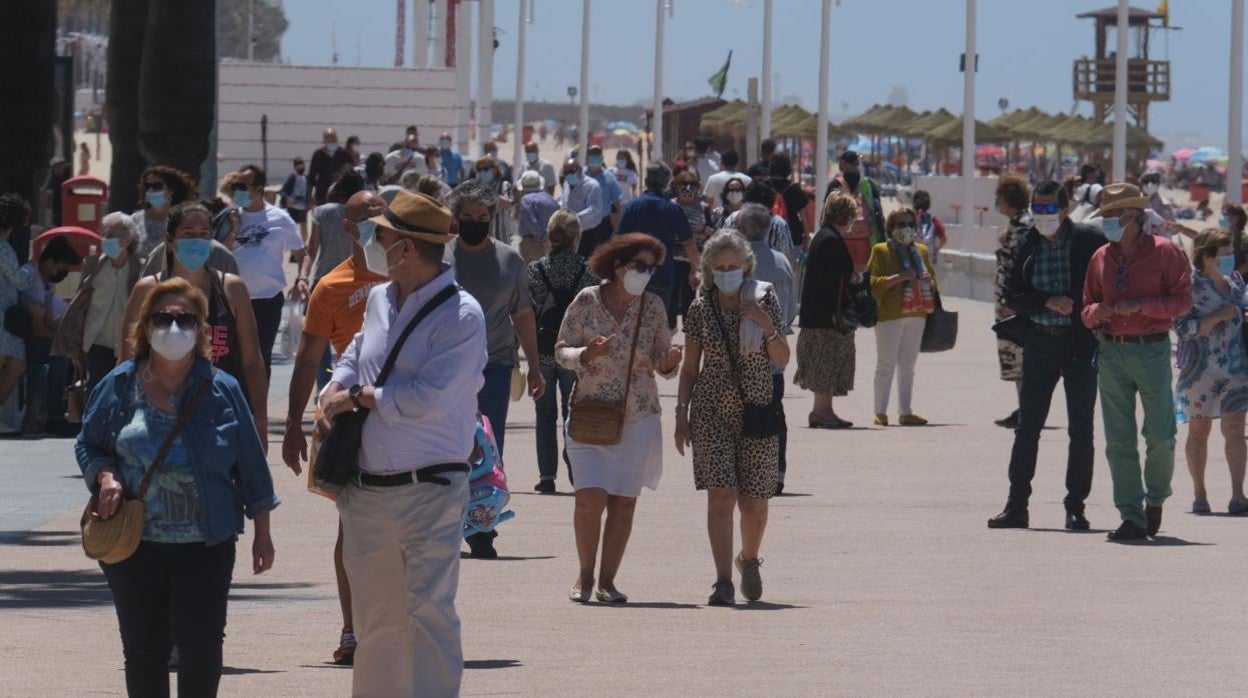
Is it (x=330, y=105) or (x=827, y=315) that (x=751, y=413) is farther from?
(x=330, y=105)

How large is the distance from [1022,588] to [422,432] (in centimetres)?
446

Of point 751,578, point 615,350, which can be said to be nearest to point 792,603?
point 751,578

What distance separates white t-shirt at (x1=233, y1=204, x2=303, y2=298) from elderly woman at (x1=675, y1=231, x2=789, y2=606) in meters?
5.27

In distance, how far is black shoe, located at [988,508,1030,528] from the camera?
13656mm

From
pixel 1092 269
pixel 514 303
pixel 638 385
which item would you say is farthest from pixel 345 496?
pixel 1092 269

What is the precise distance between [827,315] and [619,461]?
290 inches

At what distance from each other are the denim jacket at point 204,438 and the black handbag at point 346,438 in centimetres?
27

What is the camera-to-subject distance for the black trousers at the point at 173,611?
7414 mm

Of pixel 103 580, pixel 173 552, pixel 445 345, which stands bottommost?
pixel 103 580

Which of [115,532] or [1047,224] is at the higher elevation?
[1047,224]

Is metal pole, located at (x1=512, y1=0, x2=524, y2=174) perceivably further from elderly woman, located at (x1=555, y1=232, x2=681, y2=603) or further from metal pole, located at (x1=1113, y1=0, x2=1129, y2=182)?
elderly woman, located at (x1=555, y1=232, x2=681, y2=603)

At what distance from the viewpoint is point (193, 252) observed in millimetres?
9625

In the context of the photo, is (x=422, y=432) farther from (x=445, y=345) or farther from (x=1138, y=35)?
(x=1138, y=35)

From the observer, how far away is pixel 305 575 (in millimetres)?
11672
